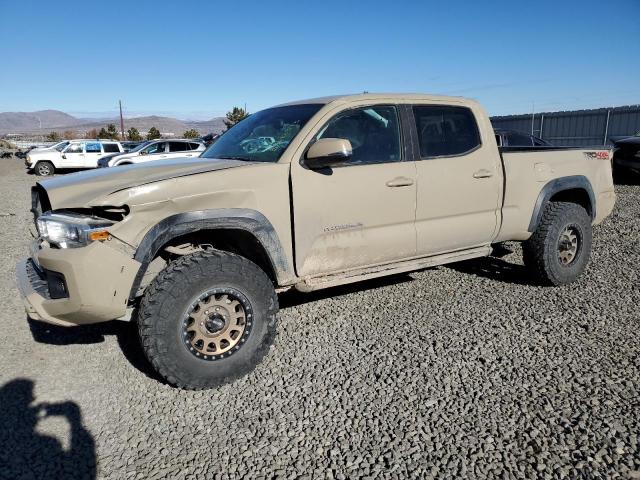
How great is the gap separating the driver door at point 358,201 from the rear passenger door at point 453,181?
0.16 metres

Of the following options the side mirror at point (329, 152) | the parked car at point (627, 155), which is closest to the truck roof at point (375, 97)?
the side mirror at point (329, 152)

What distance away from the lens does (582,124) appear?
69.7ft

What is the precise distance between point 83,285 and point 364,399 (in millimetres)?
1811

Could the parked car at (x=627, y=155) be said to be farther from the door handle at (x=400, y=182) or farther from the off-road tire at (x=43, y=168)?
the off-road tire at (x=43, y=168)

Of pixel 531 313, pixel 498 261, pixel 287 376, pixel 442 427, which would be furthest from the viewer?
pixel 498 261

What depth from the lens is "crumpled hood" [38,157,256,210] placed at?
298 cm

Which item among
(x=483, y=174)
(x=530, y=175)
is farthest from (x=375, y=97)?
(x=530, y=175)

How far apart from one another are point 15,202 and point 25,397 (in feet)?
35.7

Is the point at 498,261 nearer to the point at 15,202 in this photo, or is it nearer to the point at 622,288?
the point at 622,288

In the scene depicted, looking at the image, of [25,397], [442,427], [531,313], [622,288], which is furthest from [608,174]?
[25,397]

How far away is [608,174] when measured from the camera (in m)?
5.29

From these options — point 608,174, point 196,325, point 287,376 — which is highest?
point 608,174

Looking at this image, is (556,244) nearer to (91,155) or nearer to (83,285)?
(83,285)

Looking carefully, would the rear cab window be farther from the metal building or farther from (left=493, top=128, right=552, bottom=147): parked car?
the metal building
